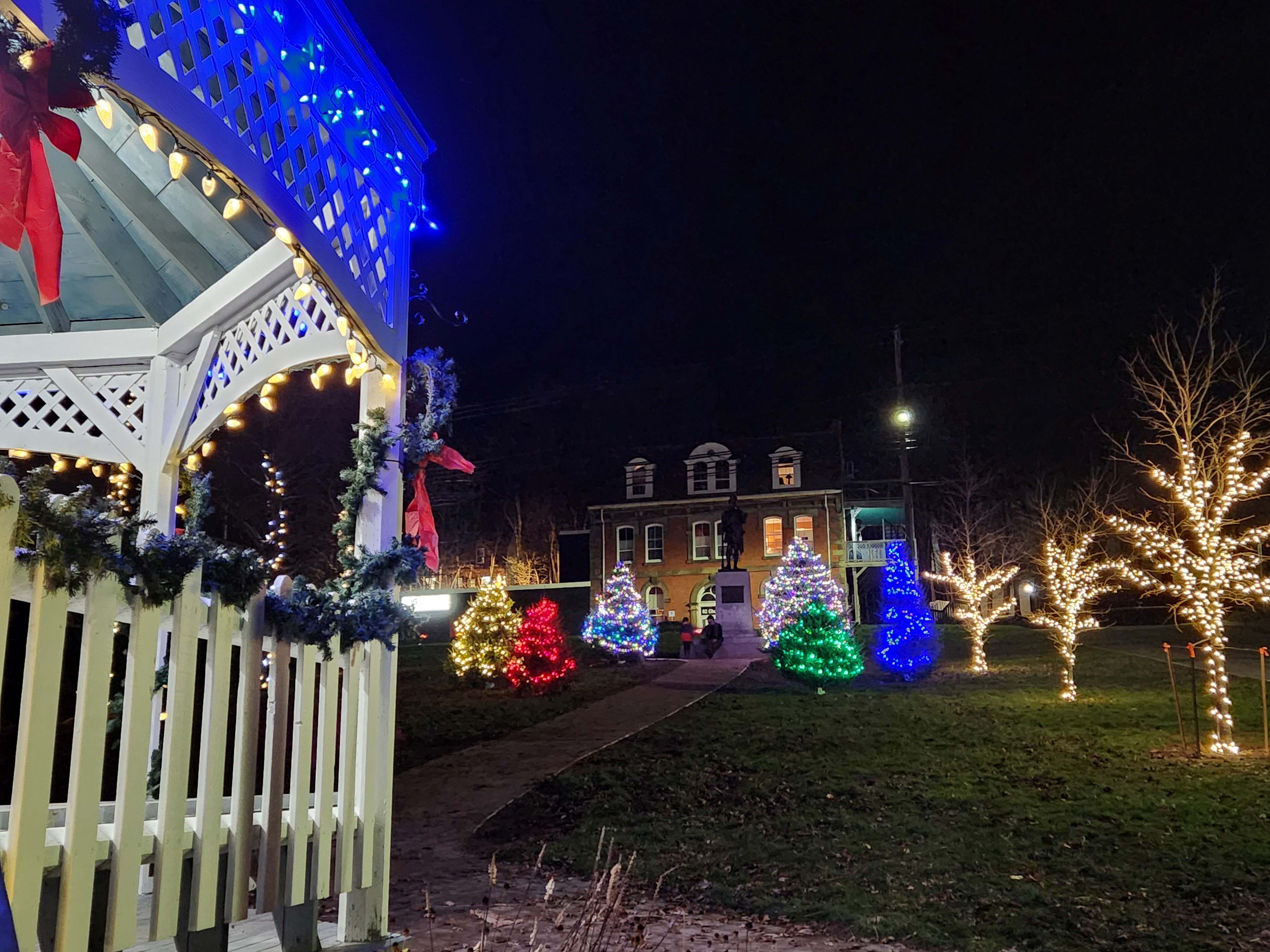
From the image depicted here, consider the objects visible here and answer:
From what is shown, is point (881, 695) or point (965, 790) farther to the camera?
point (881, 695)

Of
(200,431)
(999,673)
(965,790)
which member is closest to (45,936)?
(200,431)

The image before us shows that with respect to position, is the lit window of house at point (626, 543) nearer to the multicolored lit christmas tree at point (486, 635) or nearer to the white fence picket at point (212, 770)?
the multicolored lit christmas tree at point (486, 635)

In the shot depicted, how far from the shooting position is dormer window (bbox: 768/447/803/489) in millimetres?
40406

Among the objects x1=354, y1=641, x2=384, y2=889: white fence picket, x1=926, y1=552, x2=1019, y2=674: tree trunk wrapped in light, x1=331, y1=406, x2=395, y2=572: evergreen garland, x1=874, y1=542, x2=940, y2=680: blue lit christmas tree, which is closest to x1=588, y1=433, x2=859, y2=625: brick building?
x1=874, y1=542, x2=940, y2=680: blue lit christmas tree

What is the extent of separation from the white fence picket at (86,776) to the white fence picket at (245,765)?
0.59 meters

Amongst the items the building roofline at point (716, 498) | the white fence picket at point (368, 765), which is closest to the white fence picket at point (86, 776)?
the white fence picket at point (368, 765)

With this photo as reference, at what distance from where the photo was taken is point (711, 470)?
41.6 meters

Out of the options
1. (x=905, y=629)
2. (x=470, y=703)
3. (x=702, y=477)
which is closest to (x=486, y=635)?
(x=470, y=703)

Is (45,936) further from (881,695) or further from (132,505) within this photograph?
(881,695)

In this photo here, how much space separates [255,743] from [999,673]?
19.5 metres

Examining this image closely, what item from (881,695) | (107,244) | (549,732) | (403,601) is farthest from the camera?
(881,695)

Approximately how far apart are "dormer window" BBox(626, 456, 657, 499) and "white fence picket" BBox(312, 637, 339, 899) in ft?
127

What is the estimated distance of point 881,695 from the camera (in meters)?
16.7

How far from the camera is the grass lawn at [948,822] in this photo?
5.77m
